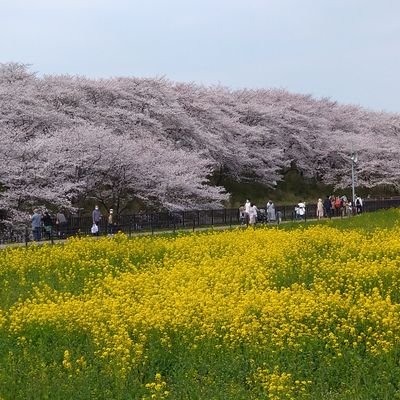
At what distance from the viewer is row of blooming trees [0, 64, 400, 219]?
31.4 m

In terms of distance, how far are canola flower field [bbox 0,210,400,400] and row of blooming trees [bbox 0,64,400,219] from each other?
14.5 m

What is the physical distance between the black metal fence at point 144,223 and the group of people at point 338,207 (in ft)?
3.63

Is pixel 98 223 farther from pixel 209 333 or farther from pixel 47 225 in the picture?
pixel 209 333

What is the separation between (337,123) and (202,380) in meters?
64.6

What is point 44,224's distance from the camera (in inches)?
1133

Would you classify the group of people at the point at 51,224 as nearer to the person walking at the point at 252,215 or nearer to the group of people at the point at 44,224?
the group of people at the point at 44,224

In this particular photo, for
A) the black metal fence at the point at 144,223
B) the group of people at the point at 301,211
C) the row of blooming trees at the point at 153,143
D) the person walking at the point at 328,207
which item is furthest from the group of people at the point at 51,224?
the person walking at the point at 328,207

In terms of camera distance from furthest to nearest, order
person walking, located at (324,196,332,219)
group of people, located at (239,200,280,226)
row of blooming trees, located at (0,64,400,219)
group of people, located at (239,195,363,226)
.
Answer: person walking, located at (324,196,332,219), group of people, located at (239,195,363,226), group of people, located at (239,200,280,226), row of blooming trees, located at (0,64,400,219)

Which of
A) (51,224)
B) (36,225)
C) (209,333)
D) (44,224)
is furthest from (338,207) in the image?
(209,333)

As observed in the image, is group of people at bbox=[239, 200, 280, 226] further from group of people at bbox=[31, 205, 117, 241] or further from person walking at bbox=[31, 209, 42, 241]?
person walking at bbox=[31, 209, 42, 241]

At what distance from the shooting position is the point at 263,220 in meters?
38.2

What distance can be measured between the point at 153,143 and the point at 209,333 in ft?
95.7

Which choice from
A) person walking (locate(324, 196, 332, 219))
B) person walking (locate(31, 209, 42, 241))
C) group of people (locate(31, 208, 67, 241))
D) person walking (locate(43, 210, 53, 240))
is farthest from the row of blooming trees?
person walking (locate(324, 196, 332, 219))

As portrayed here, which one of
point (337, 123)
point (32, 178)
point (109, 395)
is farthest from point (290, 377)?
point (337, 123)
